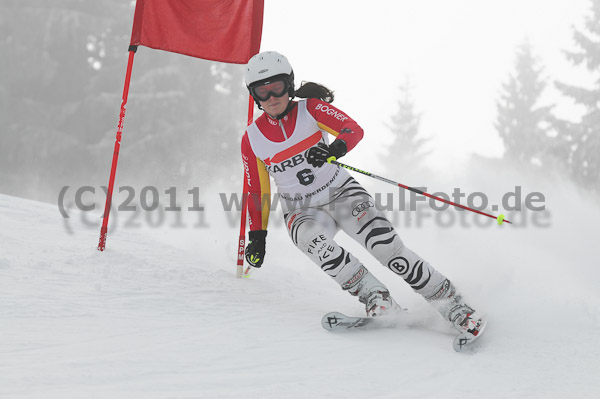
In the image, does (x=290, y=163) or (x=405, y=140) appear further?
(x=405, y=140)

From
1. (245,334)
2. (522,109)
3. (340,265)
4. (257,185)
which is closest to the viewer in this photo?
(245,334)

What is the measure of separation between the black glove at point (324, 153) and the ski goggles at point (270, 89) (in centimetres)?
51

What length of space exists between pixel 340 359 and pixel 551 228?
20.5 ft

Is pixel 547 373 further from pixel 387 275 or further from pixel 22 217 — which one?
pixel 22 217

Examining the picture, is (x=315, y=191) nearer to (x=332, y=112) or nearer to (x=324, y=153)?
(x=324, y=153)

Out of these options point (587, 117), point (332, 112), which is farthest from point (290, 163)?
point (587, 117)

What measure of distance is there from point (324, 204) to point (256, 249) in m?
0.59

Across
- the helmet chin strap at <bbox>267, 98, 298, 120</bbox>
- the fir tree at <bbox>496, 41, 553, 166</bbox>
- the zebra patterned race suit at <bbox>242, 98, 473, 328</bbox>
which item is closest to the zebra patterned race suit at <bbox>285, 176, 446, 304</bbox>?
the zebra patterned race suit at <bbox>242, 98, 473, 328</bbox>

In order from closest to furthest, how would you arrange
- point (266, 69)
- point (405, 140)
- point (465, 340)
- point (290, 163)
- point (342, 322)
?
1. point (465, 340)
2. point (342, 322)
3. point (266, 69)
4. point (290, 163)
5. point (405, 140)

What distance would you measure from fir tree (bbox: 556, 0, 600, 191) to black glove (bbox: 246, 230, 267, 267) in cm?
1866

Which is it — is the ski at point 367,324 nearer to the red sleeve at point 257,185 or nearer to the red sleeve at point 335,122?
the red sleeve at point 257,185

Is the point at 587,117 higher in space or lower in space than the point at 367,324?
higher

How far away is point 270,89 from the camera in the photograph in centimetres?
337

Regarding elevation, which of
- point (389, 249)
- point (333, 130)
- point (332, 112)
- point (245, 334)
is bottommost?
point (245, 334)
